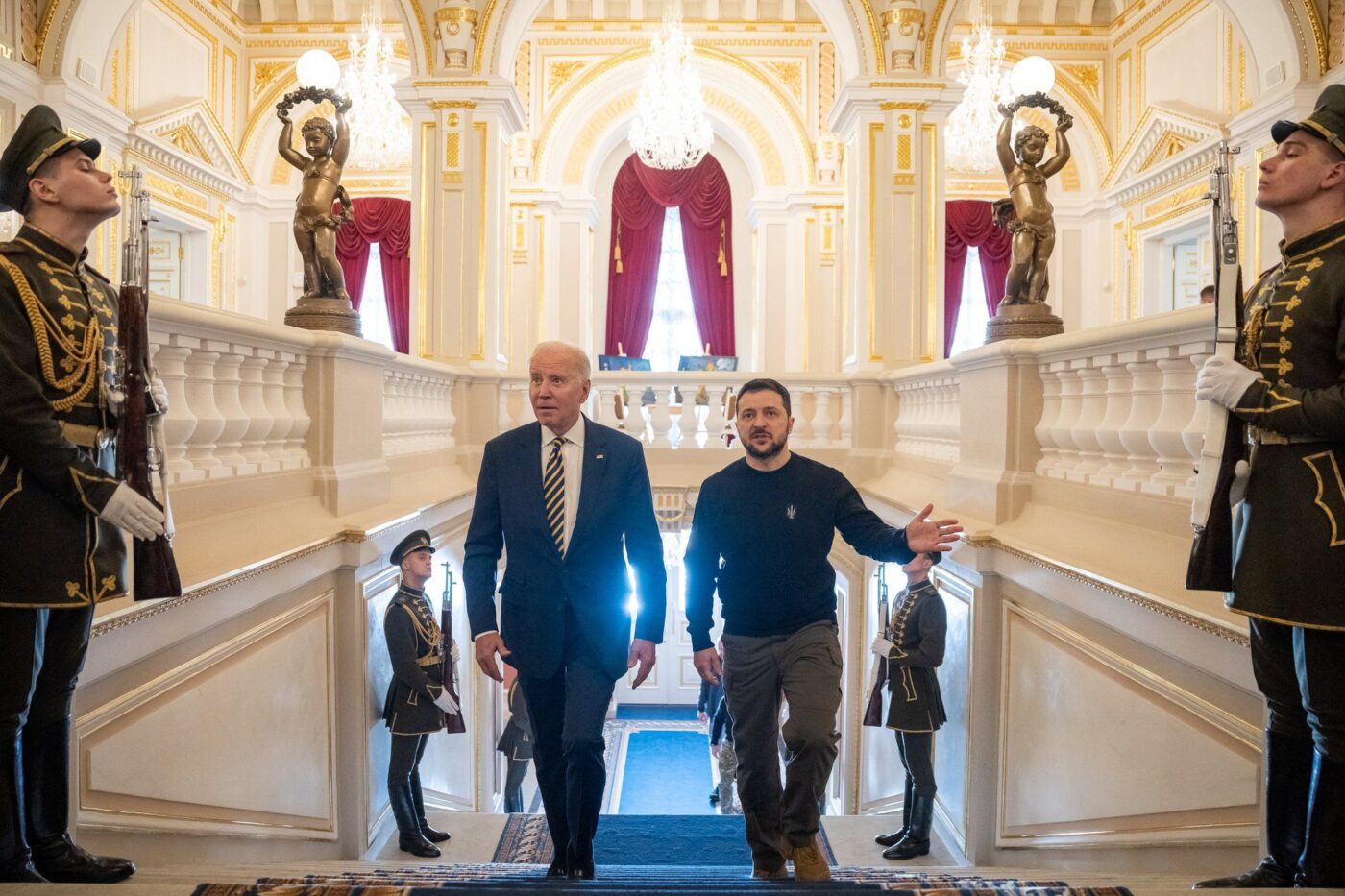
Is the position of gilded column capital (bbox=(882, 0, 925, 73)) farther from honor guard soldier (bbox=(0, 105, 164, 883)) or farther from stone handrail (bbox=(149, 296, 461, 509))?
honor guard soldier (bbox=(0, 105, 164, 883))

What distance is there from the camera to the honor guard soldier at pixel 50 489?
2.18m

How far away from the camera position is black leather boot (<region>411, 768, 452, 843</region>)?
5.13 meters

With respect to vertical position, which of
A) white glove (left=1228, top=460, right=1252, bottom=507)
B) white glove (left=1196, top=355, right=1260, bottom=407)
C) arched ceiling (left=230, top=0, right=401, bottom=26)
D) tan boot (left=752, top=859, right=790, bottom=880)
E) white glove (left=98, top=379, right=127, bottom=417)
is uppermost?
arched ceiling (left=230, top=0, right=401, bottom=26)

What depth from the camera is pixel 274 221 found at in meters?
14.5

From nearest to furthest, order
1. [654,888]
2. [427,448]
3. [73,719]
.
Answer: [654,888], [73,719], [427,448]

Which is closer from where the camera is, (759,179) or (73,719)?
(73,719)

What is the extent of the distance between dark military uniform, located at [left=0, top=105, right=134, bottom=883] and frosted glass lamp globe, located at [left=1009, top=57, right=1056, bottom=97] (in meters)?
4.40

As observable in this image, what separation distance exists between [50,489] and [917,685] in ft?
12.3

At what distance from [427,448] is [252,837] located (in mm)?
3560

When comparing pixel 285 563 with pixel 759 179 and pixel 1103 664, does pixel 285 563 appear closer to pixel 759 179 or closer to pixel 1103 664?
pixel 1103 664

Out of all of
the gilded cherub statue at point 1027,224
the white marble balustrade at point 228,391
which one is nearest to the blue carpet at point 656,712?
the gilded cherub statue at point 1027,224

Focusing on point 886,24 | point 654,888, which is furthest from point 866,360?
point 654,888

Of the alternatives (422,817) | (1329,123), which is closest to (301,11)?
(422,817)

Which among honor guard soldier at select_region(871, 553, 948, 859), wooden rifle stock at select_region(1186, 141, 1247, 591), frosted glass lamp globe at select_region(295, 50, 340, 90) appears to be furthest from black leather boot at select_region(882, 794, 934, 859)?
frosted glass lamp globe at select_region(295, 50, 340, 90)
